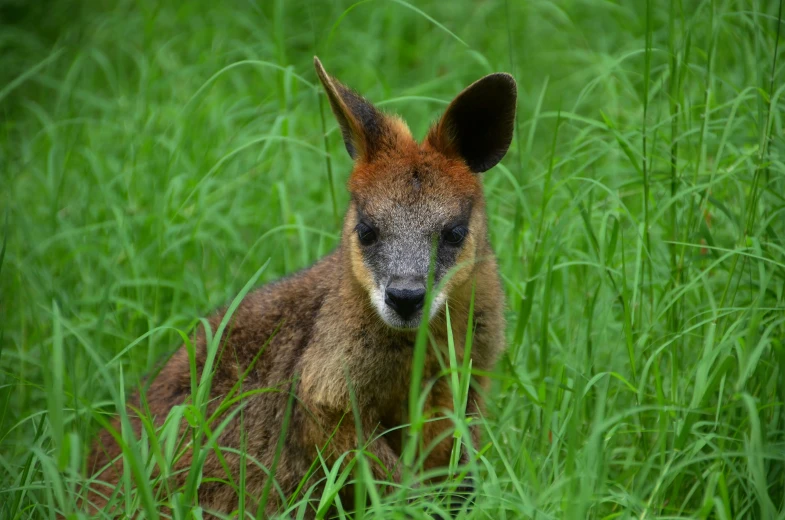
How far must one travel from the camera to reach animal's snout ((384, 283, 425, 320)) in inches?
136

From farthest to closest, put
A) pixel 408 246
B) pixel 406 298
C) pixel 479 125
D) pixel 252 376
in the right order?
1. pixel 252 376
2. pixel 479 125
3. pixel 408 246
4. pixel 406 298

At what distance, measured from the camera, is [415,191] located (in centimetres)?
369

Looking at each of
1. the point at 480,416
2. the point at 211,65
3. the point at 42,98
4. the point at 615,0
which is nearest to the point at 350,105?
the point at 480,416

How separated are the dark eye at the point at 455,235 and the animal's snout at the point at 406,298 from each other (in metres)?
0.32

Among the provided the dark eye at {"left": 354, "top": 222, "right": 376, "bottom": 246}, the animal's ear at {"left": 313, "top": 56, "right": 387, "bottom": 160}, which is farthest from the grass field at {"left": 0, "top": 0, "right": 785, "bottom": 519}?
the dark eye at {"left": 354, "top": 222, "right": 376, "bottom": 246}

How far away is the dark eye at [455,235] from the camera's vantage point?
12.2 feet

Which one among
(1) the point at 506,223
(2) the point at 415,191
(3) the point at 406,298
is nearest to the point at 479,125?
(2) the point at 415,191

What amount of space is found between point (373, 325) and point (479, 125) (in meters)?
0.96

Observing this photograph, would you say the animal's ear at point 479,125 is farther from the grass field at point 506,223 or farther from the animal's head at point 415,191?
the grass field at point 506,223

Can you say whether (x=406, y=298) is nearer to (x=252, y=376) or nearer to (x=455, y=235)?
(x=455, y=235)

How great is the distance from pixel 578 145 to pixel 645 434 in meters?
1.66

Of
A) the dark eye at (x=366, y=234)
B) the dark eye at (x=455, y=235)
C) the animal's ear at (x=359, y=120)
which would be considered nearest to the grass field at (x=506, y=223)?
the dark eye at (x=455, y=235)

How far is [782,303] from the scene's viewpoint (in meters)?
3.88

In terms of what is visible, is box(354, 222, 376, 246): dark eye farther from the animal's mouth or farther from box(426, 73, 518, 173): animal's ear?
box(426, 73, 518, 173): animal's ear
